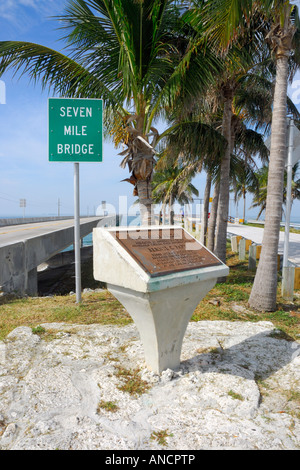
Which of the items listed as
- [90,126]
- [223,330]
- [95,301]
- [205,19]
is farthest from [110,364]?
[205,19]

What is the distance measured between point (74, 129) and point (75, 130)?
Answer: 3cm

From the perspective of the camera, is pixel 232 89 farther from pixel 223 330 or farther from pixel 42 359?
pixel 42 359

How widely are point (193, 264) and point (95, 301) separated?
4.03m

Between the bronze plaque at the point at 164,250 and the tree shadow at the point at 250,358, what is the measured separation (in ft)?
4.14

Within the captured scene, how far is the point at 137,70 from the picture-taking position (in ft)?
23.3

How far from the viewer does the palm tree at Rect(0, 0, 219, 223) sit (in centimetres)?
681

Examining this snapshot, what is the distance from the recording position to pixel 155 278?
10.6ft

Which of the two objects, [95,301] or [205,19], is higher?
[205,19]

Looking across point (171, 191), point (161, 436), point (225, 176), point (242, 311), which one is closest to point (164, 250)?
point (161, 436)

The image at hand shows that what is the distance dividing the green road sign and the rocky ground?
132 inches

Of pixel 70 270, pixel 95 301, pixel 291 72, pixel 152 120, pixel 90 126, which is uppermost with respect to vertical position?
pixel 291 72

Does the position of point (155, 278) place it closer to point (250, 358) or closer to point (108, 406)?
point (108, 406)

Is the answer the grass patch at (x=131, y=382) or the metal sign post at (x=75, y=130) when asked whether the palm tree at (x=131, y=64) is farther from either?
the grass patch at (x=131, y=382)
